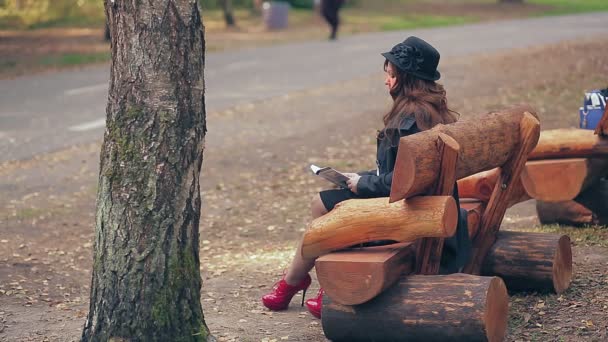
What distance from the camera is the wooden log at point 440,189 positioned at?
4.70 m

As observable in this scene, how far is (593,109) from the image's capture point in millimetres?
7188

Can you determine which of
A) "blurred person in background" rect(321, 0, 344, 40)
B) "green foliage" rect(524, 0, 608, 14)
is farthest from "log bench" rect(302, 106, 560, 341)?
"green foliage" rect(524, 0, 608, 14)

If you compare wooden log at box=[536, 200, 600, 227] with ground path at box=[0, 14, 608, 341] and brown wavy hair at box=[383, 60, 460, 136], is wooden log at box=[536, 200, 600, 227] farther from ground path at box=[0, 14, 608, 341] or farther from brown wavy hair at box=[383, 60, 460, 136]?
brown wavy hair at box=[383, 60, 460, 136]

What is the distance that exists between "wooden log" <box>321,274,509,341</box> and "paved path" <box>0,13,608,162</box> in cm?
763

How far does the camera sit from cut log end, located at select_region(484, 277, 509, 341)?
464cm

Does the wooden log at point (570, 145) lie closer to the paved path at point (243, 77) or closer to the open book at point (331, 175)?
the open book at point (331, 175)

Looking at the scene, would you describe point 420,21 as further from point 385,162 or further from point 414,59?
point 385,162

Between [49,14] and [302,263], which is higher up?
[302,263]

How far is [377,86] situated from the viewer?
55.3ft

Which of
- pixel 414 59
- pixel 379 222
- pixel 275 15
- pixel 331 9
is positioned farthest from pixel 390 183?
pixel 275 15

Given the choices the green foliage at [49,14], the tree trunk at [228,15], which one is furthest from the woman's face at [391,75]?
the tree trunk at [228,15]

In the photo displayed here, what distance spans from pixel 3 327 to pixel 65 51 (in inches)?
704

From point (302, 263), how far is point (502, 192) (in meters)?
1.20

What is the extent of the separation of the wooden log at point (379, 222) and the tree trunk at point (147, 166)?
68 cm
